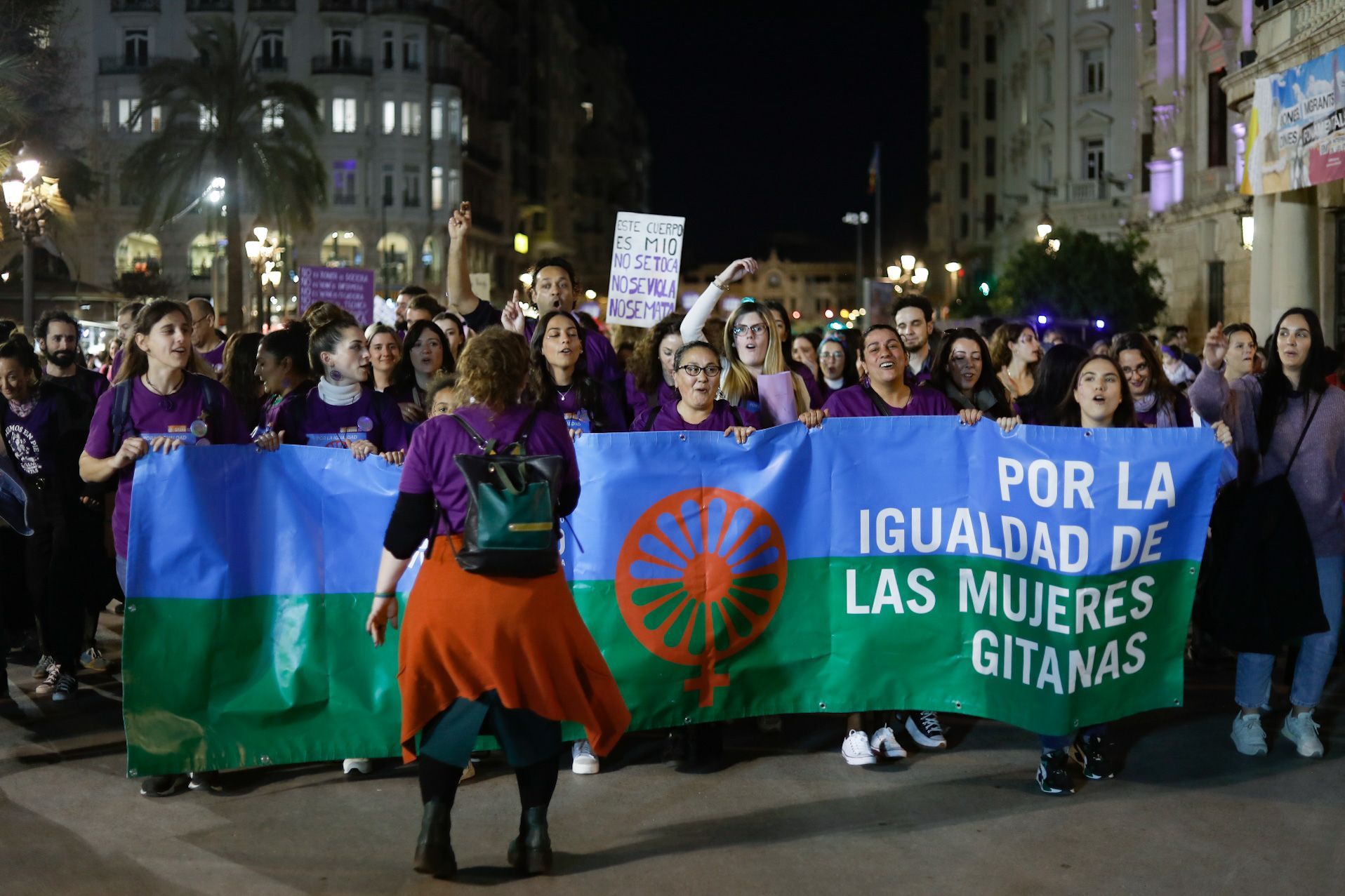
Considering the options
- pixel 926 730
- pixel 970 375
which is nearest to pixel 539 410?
pixel 926 730

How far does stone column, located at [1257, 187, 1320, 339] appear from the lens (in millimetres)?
23391

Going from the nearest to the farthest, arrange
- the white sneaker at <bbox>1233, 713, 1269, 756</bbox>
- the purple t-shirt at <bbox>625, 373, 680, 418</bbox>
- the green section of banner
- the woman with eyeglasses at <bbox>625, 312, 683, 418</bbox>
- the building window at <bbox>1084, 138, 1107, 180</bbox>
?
1. the green section of banner
2. the white sneaker at <bbox>1233, 713, 1269, 756</bbox>
3. the purple t-shirt at <bbox>625, 373, 680, 418</bbox>
4. the woman with eyeglasses at <bbox>625, 312, 683, 418</bbox>
5. the building window at <bbox>1084, 138, 1107, 180</bbox>

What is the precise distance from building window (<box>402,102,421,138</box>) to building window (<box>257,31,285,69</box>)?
19.1ft

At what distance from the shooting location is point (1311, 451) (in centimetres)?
718

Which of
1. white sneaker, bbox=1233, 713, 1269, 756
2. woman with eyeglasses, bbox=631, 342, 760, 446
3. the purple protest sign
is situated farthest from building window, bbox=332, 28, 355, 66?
white sneaker, bbox=1233, 713, 1269, 756

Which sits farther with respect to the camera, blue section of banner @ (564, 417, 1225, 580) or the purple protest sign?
the purple protest sign

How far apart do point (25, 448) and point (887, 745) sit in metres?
5.00

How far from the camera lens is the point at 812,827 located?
19.7 feet

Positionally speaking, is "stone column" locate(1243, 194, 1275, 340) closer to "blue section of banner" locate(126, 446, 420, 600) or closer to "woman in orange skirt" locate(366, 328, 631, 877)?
"blue section of banner" locate(126, 446, 420, 600)

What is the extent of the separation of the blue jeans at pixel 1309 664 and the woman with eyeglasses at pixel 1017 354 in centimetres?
387

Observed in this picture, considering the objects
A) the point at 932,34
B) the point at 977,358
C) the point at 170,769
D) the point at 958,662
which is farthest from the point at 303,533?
the point at 932,34

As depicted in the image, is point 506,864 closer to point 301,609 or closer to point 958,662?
point 301,609

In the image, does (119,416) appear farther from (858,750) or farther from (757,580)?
(858,750)

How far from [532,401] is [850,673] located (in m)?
2.09
